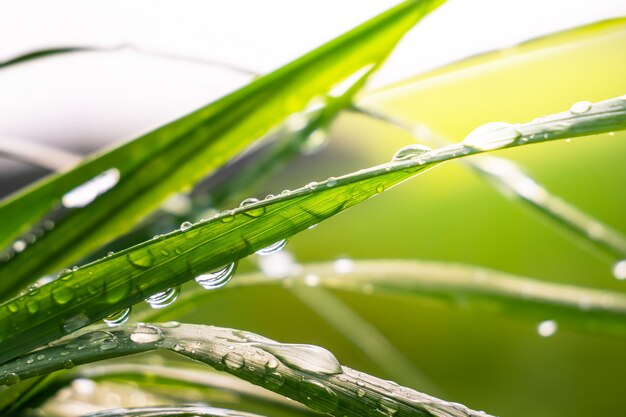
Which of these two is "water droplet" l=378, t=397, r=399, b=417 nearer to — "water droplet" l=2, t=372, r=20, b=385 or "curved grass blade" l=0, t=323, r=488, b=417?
"curved grass blade" l=0, t=323, r=488, b=417

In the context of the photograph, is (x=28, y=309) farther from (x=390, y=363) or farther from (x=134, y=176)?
(x=390, y=363)

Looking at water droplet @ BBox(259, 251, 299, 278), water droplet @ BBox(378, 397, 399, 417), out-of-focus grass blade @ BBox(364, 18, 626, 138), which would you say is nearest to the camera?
water droplet @ BBox(378, 397, 399, 417)

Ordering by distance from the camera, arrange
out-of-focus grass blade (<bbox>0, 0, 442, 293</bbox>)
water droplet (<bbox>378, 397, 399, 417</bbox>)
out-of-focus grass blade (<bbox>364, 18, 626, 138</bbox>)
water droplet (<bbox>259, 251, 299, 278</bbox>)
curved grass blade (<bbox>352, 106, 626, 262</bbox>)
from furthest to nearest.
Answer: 1. out-of-focus grass blade (<bbox>364, 18, 626, 138</bbox>)
2. water droplet (<bbox>259, 251, 299, 278</bbox>)
3. curved grass blade (<bbox>352, 106, 626, 262</bbox>)
4. out-of-focus grass blade (<bbox>0, 0, 442, 293</bbox>)
5. water droplet (<bbox>378, 397, 399, 417</bbox>)

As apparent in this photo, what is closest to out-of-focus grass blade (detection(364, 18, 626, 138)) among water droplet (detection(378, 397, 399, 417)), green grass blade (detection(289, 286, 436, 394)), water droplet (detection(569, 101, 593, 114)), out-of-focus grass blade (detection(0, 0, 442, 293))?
green grass blade (detection(289, 286, 436, 394))

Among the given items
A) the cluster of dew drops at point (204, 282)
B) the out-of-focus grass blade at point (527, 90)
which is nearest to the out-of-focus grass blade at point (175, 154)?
the cluster of dew drops at point (204, 282)

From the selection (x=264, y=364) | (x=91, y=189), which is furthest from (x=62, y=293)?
(x=91, y=189)

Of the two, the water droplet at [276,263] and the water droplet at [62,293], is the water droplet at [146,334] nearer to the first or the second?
the water droplet at [62,293]

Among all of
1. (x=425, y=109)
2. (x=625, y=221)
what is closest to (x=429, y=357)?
(x=625, y=221)
